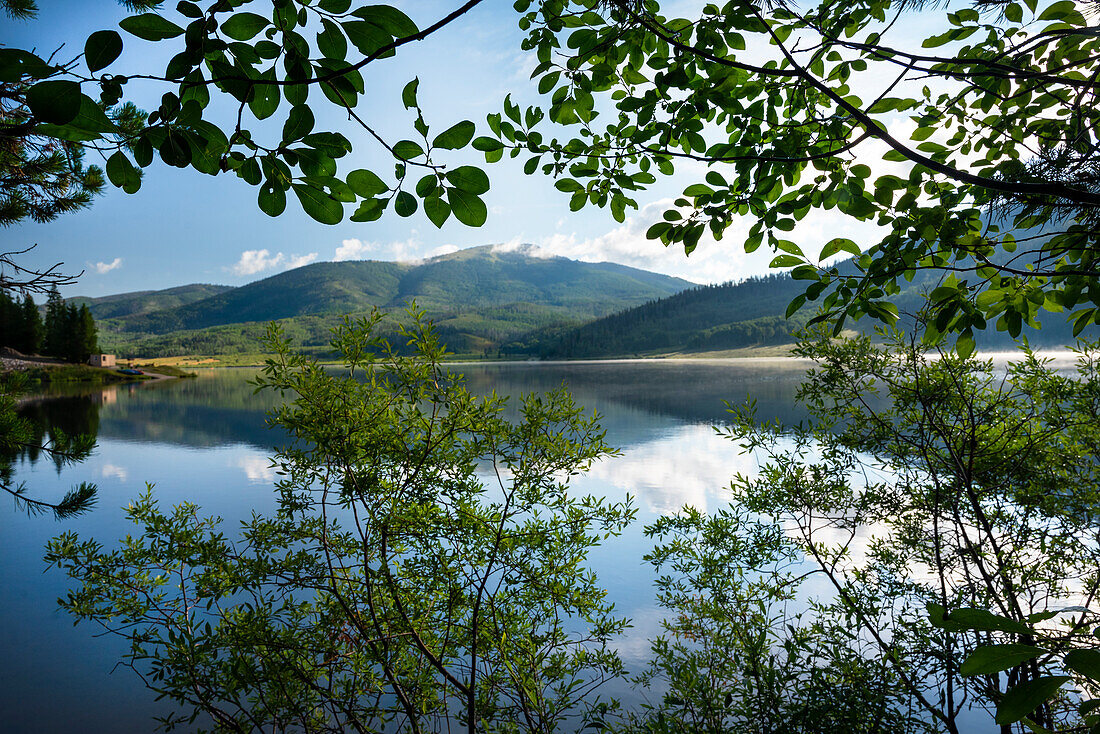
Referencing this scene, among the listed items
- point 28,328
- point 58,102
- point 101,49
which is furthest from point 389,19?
point 28,328

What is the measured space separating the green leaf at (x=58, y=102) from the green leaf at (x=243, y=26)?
1.09 ft

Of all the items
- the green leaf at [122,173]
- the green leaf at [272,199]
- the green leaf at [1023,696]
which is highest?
the green leaf at [122,173]

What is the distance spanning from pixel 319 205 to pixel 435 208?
1.08 ft

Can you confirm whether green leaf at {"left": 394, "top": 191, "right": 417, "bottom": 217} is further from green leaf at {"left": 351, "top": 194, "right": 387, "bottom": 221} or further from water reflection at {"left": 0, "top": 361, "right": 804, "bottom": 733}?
water reflection at {"left": 0, "top": 361, "right": 804, "bottom": 733}

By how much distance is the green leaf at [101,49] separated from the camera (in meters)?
0.98

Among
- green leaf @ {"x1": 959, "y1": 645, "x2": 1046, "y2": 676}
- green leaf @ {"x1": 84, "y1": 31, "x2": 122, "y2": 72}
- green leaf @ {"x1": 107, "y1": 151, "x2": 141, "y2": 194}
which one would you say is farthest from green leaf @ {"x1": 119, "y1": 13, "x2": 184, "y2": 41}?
green leaf @ {"x1": 959, "y1": 645, "x2": 1046, "y2": 676}

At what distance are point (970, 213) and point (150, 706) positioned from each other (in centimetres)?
963

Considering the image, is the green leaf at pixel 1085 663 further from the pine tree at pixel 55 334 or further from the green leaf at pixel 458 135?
the pine tree at pixel 55 334

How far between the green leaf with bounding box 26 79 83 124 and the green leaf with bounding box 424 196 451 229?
68cm

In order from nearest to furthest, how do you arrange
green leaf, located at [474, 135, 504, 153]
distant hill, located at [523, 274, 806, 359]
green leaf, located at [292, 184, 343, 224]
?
green leaf, located at [292, 184, 343, 224]
green leaf, located at [474, 135, 504, 153]
distant hill, located at [523, 274, 806, 359]

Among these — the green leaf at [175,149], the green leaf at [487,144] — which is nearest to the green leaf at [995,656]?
the green leaf at [487,144]

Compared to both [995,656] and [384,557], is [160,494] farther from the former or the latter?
[995,656]

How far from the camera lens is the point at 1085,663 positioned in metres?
0.75

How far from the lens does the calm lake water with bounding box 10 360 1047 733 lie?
6766 mm
